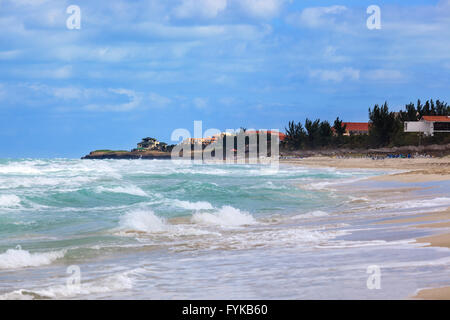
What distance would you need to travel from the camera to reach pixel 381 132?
94688mm

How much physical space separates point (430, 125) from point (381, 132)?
8007 millimetres

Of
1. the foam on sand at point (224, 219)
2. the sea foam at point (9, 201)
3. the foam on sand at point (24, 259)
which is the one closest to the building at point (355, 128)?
the sea foam at point (9, 201)

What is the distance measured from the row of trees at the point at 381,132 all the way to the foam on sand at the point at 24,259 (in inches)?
2881

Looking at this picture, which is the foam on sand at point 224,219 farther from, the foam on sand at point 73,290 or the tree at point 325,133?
the tree at point 325,133

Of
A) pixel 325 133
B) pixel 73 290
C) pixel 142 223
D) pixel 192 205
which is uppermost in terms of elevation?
pixel 325 133

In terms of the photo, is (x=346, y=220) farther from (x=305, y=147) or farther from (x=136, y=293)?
(x=305, y=147)

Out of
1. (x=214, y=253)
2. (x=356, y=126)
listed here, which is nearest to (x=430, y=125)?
(x=356, y=126)

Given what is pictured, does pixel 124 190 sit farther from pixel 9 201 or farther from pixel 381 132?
pixel 381 132

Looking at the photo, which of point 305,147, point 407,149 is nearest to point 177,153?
point 305,147

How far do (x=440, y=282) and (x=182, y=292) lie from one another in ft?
9.02

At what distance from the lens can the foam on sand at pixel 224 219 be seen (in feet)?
47.9

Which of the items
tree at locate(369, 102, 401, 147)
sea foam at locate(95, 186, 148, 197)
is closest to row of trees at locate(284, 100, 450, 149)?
tree at locate(369, 102, 401, 147)

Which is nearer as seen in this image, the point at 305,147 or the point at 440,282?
the point at 440,282
